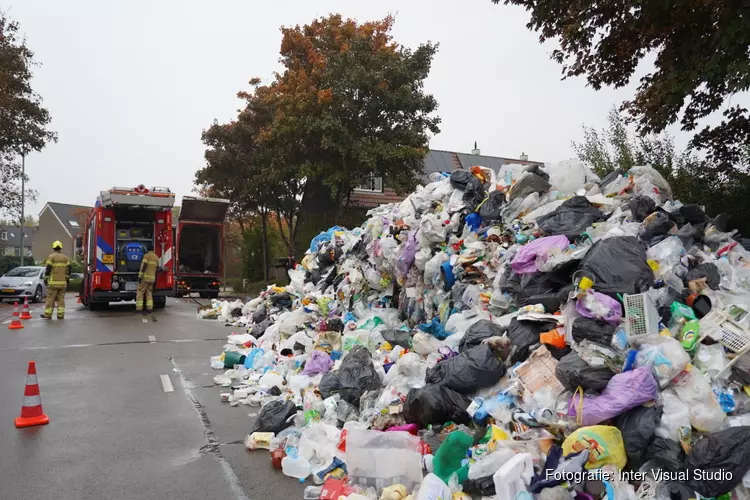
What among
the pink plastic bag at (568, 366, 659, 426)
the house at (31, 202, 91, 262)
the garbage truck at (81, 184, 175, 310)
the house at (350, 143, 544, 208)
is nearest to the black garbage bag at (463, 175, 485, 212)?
the pink plastic bag at (568, 366, 659, 426)

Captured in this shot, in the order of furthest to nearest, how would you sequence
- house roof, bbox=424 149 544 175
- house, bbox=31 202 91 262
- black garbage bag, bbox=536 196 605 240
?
house, bbox=31 202 91 262 → house roof, bbox=424 149 544 175 → black garbage bag, bbox=536 196 605 240

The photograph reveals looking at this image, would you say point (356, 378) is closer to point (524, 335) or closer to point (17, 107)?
point (524, 335)

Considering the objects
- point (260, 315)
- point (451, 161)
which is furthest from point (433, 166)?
point (260, 315)

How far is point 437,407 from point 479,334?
1014mm

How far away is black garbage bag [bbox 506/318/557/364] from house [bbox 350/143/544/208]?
593 inches

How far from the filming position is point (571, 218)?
623 cm

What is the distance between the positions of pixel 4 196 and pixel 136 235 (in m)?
13.3

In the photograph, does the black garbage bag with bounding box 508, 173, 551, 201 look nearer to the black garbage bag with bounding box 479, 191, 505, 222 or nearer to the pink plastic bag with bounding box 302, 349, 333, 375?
the black garbage bag with bounding box 479, 191, 505, 222

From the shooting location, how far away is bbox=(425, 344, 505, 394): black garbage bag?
448 centimetres

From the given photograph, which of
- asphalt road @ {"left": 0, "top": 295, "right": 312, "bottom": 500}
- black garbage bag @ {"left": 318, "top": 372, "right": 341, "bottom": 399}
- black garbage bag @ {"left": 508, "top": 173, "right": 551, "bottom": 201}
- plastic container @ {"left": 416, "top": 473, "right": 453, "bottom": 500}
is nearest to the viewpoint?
plastic container @ {"left": 416, "top": 473, "right": 453, "bottom": 500}

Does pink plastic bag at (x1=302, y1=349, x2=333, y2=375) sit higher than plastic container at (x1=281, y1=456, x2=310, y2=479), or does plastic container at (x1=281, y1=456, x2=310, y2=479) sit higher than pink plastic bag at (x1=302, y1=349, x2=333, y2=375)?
pink plastic bag at (x1=302, y1=349, x2=333, y2=375)

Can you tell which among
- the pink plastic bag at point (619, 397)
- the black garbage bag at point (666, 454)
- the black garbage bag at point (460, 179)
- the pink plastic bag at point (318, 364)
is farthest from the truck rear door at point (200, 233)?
the black garbage bag at point (666, 454)

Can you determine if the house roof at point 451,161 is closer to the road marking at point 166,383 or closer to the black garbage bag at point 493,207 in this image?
the black garbage bag at point 493,207

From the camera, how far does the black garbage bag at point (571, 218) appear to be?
608 centimetres
